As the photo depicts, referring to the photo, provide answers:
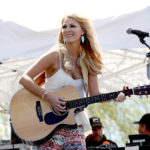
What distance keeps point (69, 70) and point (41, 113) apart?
0.50 metres

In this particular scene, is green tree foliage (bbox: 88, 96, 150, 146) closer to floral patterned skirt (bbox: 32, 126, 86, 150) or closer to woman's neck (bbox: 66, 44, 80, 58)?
woman's neck (bbox: 66, 44, 80, 58)

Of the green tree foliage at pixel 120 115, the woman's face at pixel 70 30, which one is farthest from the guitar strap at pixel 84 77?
the green tree foliage at pixel 120 115

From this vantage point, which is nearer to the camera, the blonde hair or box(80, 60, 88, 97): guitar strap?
box(80, 60, 88, 97): guitar strap

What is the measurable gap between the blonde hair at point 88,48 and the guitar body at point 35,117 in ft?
1.20

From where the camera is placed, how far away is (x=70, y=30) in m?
4.59

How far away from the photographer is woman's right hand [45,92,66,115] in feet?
14.3

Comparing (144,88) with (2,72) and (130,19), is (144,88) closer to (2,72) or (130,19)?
(130,19)

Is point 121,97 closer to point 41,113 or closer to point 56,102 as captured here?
point 56,102

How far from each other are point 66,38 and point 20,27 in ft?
5.68

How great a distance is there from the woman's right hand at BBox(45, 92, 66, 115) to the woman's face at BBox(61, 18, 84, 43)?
608mm

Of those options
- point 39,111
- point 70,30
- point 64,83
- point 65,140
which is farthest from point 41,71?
point 65,140

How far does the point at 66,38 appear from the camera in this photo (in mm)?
4605

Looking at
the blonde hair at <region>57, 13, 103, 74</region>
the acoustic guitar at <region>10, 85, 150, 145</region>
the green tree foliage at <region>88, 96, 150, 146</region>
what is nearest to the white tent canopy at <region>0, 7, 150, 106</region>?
the blonde hair at <region>57, 13, 103, 74</region>

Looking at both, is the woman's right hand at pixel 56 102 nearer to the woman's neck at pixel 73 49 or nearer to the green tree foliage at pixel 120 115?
the woman's neck at pixel 73 49
